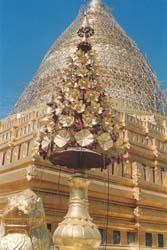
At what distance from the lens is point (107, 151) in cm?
491

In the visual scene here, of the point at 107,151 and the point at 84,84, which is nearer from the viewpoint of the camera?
the point at 107,151

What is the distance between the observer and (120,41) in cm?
2880

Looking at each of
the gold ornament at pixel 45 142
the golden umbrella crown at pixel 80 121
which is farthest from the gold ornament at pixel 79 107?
the gold ornament at pixel 45 142

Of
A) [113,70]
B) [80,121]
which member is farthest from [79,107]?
[113,70]

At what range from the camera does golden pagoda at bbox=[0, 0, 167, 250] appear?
5012 mm

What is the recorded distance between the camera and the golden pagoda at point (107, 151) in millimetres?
5012

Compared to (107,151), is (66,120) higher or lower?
higher

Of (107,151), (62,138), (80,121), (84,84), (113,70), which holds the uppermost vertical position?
(113,70)

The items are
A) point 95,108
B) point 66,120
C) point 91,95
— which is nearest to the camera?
point 66,120

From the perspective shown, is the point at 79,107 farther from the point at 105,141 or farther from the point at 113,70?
the point at 113,70

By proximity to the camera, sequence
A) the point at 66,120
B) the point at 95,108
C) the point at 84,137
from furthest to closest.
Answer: the point at 95,108 → the point at 66,120 → the point at 84,137

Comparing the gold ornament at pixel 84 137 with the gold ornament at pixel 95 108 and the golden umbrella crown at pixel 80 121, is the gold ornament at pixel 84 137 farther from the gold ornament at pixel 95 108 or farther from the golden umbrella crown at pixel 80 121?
the gold ornament at pixel 95 108

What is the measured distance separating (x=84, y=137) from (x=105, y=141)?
30cm

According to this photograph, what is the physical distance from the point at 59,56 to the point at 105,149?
23.2 metres
